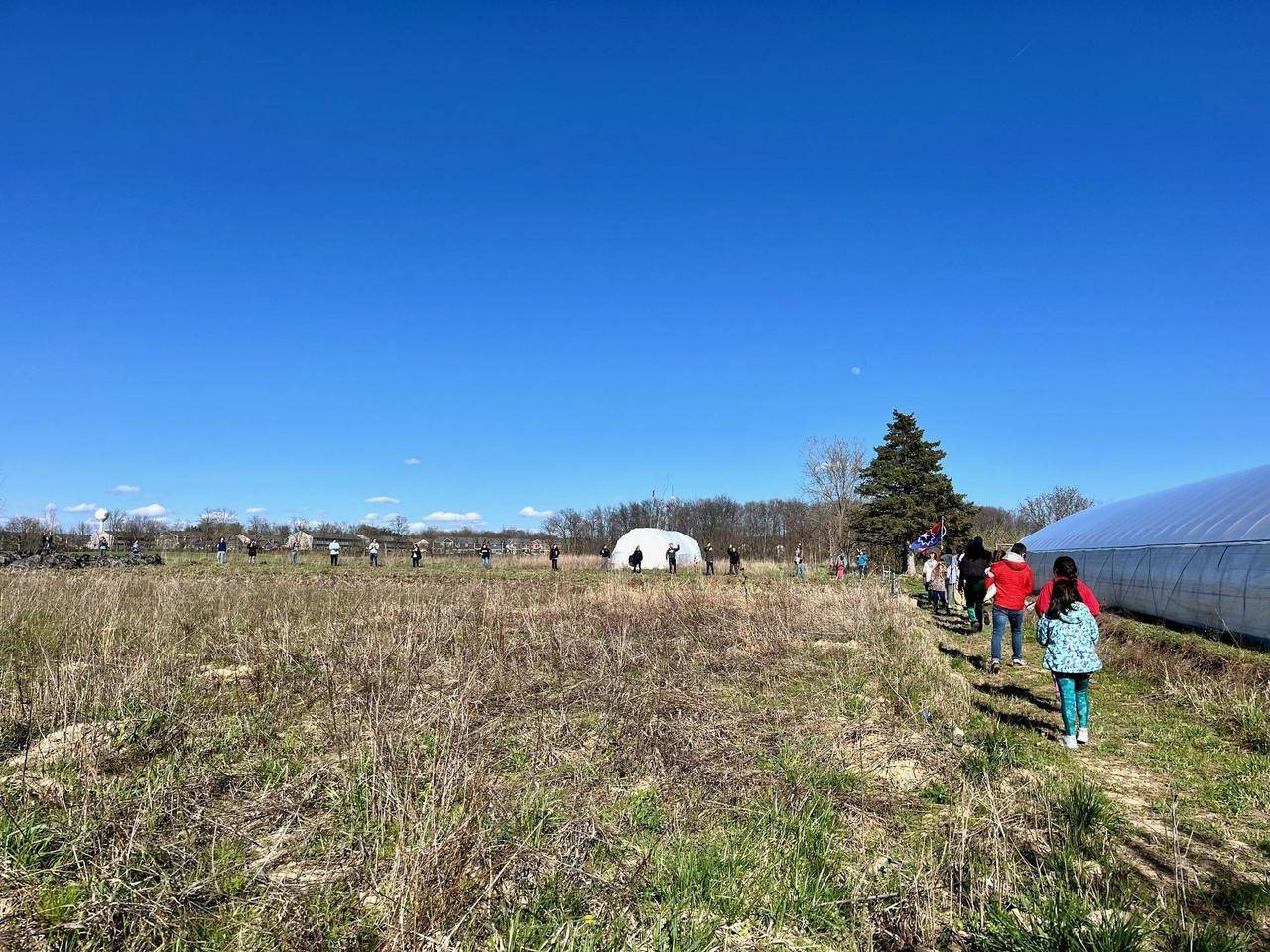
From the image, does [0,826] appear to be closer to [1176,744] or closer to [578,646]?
[578,646]

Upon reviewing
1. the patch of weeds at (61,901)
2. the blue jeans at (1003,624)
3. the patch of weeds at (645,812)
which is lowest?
the patch of weeds at (645,812)

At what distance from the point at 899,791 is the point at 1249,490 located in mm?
14036

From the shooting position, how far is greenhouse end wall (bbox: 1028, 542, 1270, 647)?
36.9 ft

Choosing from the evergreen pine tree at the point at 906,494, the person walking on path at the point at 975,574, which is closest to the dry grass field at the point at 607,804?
the person walking on path at the point at 975,574

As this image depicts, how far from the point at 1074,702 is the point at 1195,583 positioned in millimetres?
9003

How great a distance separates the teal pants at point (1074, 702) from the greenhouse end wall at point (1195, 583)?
676 cm

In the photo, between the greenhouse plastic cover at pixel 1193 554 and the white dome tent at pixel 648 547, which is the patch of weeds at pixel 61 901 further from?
the white dome tent at pixel 648 547

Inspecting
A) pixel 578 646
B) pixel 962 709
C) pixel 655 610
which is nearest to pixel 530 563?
pixel 655 610

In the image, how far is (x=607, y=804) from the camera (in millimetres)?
4578

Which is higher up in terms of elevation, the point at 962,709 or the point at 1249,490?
the point at 1249,490

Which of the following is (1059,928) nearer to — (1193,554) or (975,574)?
(975,574)

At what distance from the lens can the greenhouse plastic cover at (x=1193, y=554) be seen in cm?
1157

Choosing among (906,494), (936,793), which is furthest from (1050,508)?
(936,793)

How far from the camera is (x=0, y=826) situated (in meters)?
3.87
